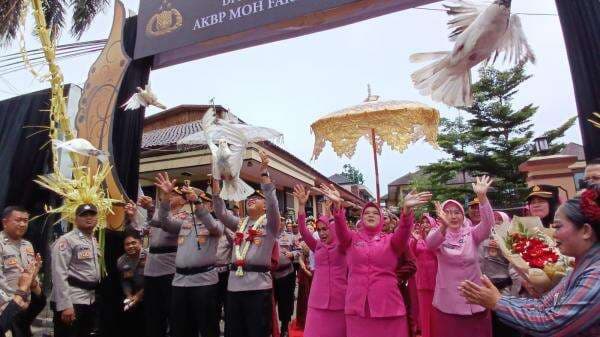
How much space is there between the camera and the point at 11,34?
10672 mm

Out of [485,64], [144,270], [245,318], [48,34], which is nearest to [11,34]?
[48,34]

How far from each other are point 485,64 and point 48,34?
5.02m

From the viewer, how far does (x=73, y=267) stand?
13.5 feet

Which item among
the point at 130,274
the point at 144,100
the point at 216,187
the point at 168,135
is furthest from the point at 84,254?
the point at 168,135

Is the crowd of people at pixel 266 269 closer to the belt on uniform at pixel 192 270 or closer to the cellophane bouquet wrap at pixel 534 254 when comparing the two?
the belt on uniform at pixel 192 270

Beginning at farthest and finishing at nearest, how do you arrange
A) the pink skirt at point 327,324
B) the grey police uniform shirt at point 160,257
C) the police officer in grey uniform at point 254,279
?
the grey police uniform shirt at point 160,257 → the police officer in grey uniform at point 254,279 → the pink skirt at point 327,324

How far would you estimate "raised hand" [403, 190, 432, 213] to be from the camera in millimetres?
3285

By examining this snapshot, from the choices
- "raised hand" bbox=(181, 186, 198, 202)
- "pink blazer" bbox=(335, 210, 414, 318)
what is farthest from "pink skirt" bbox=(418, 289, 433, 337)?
"raised hand" bbox=(181, 186, 198, 202)

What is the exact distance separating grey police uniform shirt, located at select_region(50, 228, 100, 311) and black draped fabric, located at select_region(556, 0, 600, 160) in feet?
14.3

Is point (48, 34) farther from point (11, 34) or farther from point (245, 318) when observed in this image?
point (11, 34)

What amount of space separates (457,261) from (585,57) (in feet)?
6.11

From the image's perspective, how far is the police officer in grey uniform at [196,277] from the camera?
4098mm

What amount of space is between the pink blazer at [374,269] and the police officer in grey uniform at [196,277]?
1.37 m

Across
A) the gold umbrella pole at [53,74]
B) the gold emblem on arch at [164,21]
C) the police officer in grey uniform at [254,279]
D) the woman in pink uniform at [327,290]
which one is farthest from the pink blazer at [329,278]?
the gold umbrella pole at [53,74]
